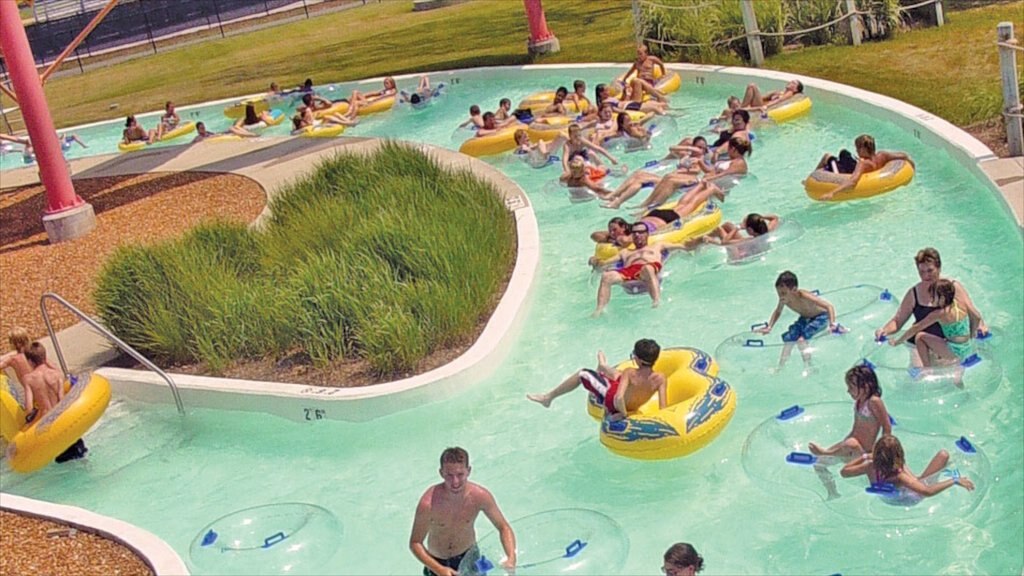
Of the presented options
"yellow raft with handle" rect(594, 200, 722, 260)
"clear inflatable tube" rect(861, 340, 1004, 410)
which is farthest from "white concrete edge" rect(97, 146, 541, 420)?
"clear inflatable tube" rect(861, 340, 1004, 410)

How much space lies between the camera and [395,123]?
861 inches

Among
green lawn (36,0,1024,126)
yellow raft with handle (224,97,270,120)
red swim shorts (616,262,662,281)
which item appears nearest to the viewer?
red swim shorts (616,262,662,281)

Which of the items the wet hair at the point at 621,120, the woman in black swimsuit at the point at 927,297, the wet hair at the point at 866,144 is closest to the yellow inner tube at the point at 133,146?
the wet hair at the point at 621,120

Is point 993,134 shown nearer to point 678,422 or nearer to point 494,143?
point 678,422

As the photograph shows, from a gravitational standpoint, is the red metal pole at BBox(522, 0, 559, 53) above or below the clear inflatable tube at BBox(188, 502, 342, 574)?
above

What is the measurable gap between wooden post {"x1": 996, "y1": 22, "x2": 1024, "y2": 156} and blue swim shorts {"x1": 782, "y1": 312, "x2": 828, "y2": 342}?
3872 millimetres

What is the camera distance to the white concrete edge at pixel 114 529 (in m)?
7.50

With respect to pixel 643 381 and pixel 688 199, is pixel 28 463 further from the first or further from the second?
pixel 688 199

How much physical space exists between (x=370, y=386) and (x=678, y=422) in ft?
9.79

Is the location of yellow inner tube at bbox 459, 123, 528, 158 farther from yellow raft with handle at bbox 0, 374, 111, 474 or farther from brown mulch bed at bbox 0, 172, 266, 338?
yellow raft with handle at bbox 0, 374, 111, 474

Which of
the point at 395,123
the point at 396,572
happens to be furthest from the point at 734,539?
the point at 395,123

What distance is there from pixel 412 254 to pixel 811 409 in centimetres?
441

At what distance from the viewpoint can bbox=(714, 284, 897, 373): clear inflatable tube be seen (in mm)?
9211

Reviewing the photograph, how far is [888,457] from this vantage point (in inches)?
269
